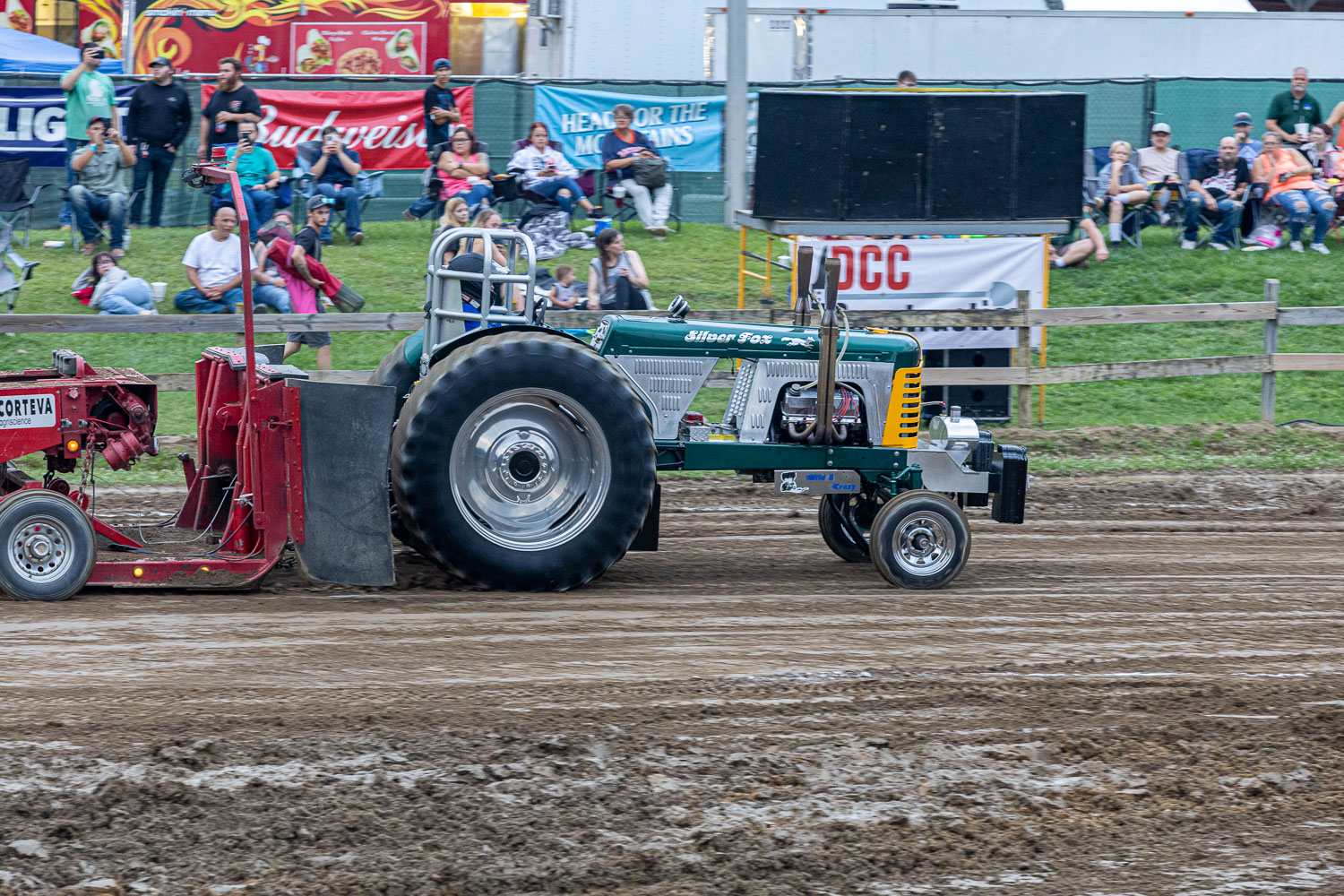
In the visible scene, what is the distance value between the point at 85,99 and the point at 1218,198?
1228cm

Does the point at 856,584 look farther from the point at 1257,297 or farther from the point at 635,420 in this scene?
the point at 1257,297

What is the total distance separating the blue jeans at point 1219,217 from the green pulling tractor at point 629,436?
431 inches

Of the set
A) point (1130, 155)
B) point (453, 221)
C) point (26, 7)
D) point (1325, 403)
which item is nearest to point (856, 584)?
point (453, 221)

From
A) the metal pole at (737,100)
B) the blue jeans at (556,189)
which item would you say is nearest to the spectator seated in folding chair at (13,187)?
the blue jeans at (556,189)

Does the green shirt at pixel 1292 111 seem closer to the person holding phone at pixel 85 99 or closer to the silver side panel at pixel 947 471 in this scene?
the silver side panel at pixel 947 471

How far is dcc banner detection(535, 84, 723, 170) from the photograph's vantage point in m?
17.1

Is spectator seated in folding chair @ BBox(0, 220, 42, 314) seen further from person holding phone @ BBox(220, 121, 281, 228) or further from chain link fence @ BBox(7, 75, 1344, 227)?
chain link fence @ BBox(7, 75, 1344, 227)

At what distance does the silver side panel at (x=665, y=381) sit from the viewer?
7484 millimetres

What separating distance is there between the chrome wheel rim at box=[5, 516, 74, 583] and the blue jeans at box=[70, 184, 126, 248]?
9.11 m

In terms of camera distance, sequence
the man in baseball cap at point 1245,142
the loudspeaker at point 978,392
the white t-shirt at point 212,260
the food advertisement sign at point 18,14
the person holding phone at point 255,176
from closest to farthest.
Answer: the loudspeaker at point 978,392 → the white t-shirt at point 212,260 → the person holding phone at point 255,176 → the man in baseball cap at point 1245,142 → the food advertisement sign at point 18,14

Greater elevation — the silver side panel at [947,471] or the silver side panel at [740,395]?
the silver side panel at [740,395]

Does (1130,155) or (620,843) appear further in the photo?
(1130,155)

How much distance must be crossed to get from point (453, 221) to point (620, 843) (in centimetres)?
886

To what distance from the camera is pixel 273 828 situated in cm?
429
